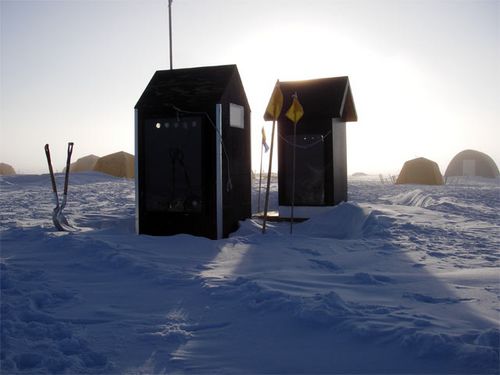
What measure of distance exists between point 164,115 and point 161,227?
82.3 inches

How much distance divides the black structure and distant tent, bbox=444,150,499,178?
28.9 m

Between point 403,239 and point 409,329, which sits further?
point 403,239

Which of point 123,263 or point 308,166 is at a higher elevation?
point 308,166

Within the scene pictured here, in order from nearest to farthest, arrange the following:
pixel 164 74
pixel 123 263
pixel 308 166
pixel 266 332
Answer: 1. pixel 266 332
2. pixel 123 263
3. pixel 164 74
4. pixel 308 166

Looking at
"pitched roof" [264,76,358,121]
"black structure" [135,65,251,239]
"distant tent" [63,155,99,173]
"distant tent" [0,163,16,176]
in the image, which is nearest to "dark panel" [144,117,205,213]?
"black structure" [135,65,251,239]

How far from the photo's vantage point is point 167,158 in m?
8.47

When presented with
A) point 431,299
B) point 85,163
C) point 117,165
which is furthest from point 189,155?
point 85,163

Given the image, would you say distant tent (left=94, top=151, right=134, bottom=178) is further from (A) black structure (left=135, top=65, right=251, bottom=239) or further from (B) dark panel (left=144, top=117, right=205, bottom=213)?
(B) dark panel (left=144, top=117, right=205, bottom=213)

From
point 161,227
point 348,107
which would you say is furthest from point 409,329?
point 348,107

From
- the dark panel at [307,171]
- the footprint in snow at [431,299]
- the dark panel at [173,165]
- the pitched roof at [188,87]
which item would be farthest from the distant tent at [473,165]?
the footprint in snow at [431,299]

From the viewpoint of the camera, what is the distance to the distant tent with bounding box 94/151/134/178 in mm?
27188

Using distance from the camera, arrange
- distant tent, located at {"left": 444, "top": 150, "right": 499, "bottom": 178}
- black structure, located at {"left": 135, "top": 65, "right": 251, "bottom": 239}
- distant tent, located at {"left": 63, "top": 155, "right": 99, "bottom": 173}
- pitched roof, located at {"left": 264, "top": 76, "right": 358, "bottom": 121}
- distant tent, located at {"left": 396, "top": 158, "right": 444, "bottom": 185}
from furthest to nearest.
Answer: distant tent, located at {"left": 63, "top": 155, "right": 99, "bottom": 173} < distant tent, located at {"left": 444, "top": 150, "right": 499, "bottom": 178} < distant tent, located at {"left": 396, "top": 158, "right": 444, "bottom": 185} < pitched roof, located at {"left": 264, "top": 76, "right": 358, "bottom": 121} < black structure, located at {"left": 135, "top": 65, "right": 251, "bottom": 239}

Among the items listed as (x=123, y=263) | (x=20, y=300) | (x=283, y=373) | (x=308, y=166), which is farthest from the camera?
(x=308, y=166)

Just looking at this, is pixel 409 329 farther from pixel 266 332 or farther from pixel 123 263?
pixel 123 263
